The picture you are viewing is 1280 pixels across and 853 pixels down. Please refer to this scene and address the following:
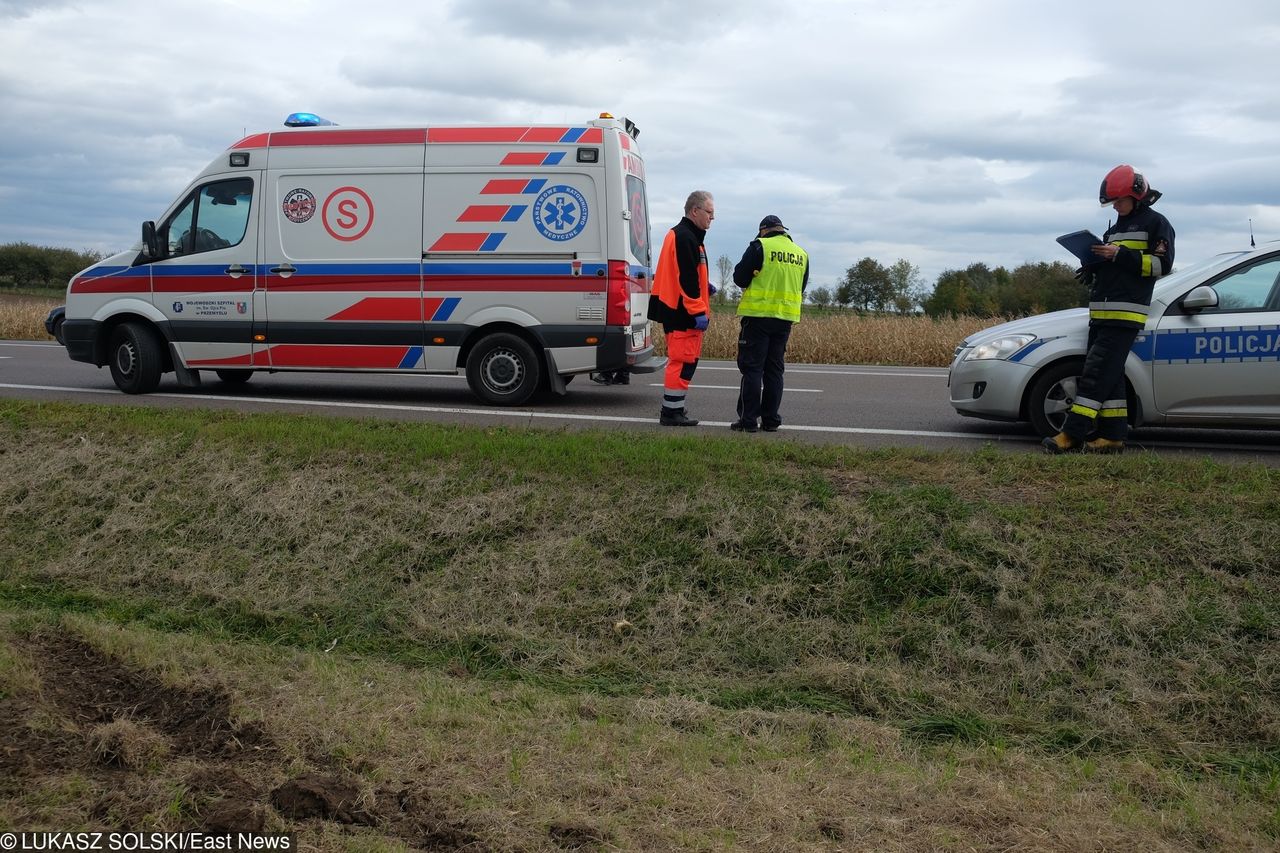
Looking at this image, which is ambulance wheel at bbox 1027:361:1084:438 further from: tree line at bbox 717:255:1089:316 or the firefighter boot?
tree line at bbox 717:255:1089:316

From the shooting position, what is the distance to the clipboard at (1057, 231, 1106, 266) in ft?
25.8

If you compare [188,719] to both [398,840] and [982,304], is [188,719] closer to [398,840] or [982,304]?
[398,840]

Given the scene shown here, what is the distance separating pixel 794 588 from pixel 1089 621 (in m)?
1.56

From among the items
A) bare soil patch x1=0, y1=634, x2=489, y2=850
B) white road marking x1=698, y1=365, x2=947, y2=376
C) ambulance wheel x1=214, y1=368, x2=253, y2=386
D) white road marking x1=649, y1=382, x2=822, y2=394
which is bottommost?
bare soil patch x1=0, y1=634, x2=489, y2=850

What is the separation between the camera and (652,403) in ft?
38.1

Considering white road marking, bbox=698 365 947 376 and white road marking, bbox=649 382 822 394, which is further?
white road marking, bbox=698 365 947 376

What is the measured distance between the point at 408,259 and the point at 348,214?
0.79m

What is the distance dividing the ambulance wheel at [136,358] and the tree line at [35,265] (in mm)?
29434

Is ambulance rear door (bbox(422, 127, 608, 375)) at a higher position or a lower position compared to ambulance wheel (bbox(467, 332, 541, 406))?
higher

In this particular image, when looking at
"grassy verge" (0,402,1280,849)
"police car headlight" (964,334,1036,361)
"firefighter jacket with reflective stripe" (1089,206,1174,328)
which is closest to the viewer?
"grassy verge" (0,402,1280,849)

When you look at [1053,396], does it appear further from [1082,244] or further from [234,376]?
[234,376]

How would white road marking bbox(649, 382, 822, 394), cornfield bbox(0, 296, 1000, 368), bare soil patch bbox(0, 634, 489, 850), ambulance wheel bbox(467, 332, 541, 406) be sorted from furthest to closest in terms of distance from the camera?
cornfield bbox(0, 296, 1000, 368) → white road marking bbox(649, 382, 822, 394) → ambulance wheel bbox(467, 332, 541, 406) → bare soil patch bbox(0, 634, 489, 850)

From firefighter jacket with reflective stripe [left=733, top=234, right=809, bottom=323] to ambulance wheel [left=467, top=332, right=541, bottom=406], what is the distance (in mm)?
2674

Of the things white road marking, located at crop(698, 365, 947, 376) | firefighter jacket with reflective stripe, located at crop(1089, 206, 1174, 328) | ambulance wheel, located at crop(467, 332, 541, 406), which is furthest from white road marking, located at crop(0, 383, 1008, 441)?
white road marking, located at crop(698, 365, 947, 376)
